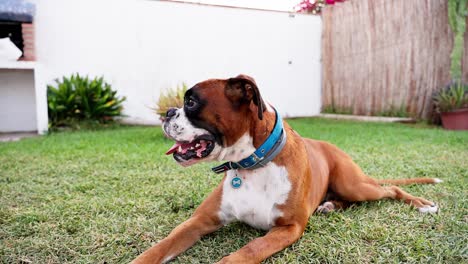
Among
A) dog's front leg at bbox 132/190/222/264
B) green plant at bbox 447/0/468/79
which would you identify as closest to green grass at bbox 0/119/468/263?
dog's front leg at bbox 132/190/222/264

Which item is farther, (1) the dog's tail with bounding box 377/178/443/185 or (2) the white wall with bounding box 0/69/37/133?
(2) the white wall with bounding box 0/69/37/133

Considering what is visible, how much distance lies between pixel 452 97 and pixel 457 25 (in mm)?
1270

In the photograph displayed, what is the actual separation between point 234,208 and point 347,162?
988 mm

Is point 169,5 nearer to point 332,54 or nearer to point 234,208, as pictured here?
point 332,54

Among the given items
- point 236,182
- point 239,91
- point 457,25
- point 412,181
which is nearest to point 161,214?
point 236,182

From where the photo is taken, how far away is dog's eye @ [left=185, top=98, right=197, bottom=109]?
193cm

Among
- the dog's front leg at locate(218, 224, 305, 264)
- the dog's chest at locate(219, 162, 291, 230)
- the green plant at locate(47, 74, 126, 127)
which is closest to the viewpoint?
the dog's front leg at locate(218, 224, 305, 264)

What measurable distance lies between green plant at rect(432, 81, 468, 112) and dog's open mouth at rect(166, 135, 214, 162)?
20.4 ft

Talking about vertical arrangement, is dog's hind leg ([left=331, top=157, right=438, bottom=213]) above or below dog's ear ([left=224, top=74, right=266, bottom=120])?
below

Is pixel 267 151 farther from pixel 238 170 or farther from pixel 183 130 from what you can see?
pixel 183 130

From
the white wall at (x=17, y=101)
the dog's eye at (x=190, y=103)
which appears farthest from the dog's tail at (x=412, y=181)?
the white wall at (x=17, y=101)

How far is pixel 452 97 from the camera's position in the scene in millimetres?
6762

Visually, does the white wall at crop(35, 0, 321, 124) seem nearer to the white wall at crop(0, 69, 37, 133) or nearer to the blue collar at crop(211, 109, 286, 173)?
the white wall at crop(0, 69, 37, 133)

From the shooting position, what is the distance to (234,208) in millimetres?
2072
